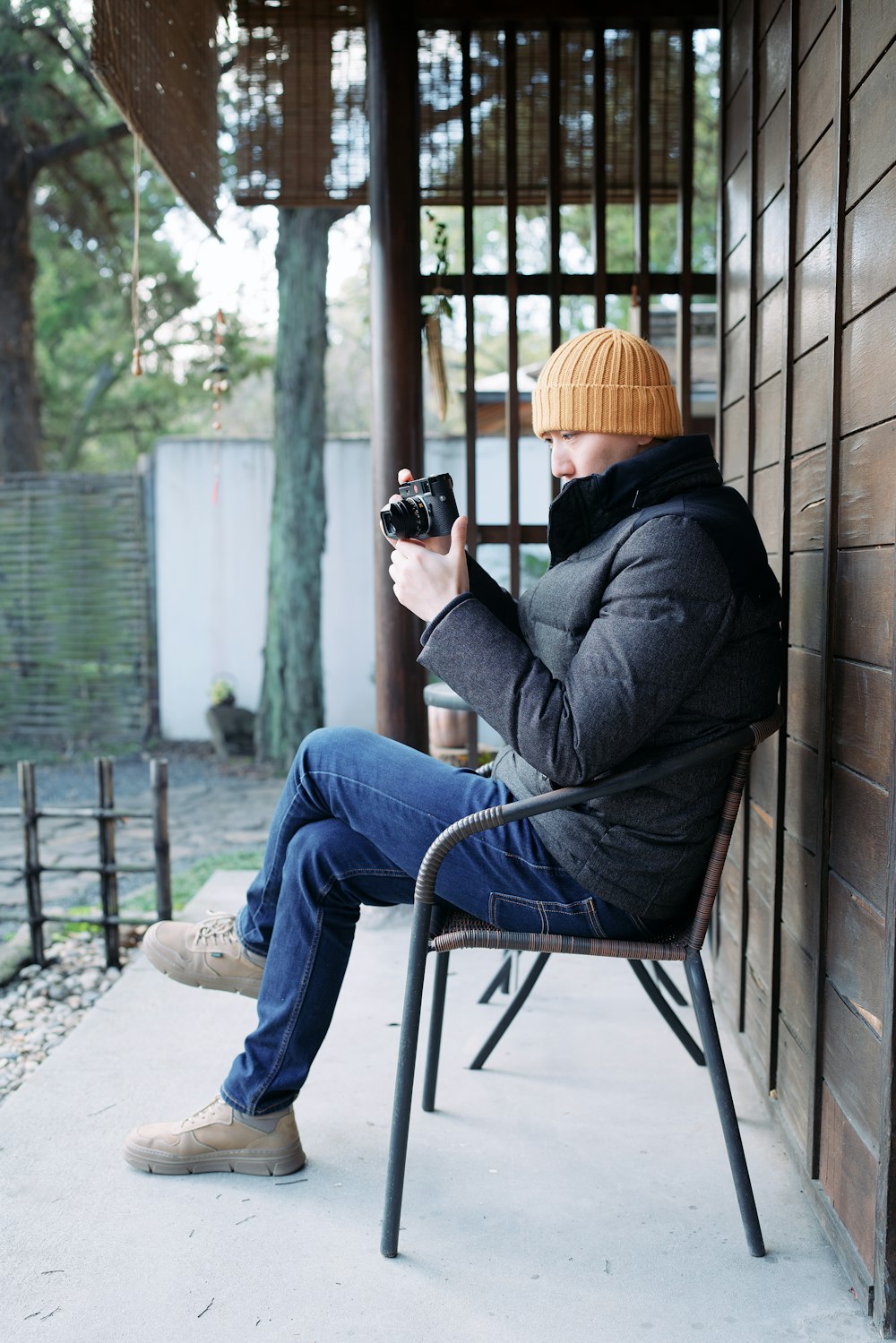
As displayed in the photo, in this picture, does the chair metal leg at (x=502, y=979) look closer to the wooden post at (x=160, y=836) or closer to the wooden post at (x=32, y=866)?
the wooden post at (x=160, y=836)

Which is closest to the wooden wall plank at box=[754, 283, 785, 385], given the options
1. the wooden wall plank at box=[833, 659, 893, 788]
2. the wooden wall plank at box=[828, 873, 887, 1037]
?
the wooden wall plank at box=[833, 659, 893, 788]

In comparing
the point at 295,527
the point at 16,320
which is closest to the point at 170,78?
the point at 295,527

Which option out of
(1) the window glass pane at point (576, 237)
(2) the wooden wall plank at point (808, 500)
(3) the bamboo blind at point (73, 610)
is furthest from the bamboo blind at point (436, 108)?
(1) the window glass pane at point (576, 237)

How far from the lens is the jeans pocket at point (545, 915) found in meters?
1.70

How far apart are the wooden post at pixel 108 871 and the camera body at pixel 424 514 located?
1.75m

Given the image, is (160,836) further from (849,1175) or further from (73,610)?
(73,610)

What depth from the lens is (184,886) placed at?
4645 mm

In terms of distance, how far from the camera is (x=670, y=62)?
132 inches

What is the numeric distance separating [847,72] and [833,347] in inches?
14.8

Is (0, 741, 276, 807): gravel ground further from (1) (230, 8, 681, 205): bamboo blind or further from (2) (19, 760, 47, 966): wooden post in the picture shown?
(1) (230, 8, 681, 205): bamboo blind

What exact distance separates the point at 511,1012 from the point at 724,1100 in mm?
641

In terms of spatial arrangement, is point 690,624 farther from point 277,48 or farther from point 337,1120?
point 277,48

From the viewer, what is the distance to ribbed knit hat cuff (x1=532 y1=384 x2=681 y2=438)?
1739 millimetres

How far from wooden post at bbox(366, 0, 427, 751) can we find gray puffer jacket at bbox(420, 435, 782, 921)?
152cm
